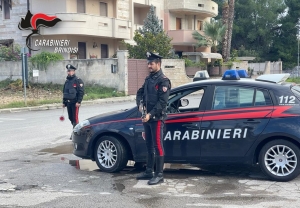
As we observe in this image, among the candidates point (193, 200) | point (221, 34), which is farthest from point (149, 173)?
point (221, 34)

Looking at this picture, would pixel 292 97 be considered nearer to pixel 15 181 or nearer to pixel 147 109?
pixel 147 109

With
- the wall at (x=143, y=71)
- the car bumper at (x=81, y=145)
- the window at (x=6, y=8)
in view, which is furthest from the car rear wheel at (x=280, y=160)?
the window at (x=6, y=8)

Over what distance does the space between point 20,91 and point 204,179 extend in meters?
21.9

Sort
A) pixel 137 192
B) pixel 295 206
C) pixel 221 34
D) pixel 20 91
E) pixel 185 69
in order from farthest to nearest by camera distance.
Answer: pixel 221 34
pixel 185 69
pixel 20 91
pixel 137 192
pixel 295 206

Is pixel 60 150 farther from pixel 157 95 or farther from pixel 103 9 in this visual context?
A: pixel 103 9

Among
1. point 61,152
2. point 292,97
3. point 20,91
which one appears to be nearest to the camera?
point 292,97

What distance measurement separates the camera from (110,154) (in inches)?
296

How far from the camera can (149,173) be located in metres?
6.98

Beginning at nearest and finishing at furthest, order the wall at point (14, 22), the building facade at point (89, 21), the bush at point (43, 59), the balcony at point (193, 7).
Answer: the bush at point (43, 59) < the building facade at point (89, 21) < the wall at point (14, 22) < the balcony at point (193, 7)

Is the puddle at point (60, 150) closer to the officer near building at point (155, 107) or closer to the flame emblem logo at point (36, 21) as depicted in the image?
the officer near building at point (155, 107)

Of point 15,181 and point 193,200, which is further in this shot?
point 15,181

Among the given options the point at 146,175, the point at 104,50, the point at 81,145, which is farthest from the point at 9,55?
the point at 146,175

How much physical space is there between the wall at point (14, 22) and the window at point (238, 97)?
27.6 metres

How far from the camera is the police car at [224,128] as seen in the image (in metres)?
6.67
